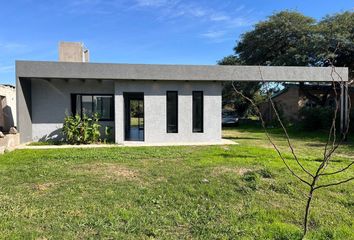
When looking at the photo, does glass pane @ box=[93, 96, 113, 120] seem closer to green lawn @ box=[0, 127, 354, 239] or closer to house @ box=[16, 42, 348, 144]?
house @ box=[16, 42, 348, 144]

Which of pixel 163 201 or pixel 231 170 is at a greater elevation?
pixel 231 170

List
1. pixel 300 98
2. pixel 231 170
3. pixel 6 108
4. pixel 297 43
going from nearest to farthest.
A: pixel 231 170 < pixel 6 108 < pixel 297 43 < pixel 300 98

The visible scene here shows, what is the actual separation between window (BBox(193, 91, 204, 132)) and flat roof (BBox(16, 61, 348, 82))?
0.85m

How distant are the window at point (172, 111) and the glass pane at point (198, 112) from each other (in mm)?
818

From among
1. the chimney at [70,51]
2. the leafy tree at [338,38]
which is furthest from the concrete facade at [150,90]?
the leafy tree at [338,38]

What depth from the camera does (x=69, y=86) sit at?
46.1ft

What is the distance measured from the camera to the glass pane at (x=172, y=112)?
548 inches

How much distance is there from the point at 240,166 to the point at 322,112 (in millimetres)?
14055

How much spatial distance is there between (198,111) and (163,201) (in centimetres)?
887

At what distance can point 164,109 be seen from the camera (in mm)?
13781

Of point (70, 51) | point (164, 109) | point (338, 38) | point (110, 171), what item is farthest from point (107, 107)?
point (338, 38)

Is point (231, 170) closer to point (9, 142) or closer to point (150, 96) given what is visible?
point (150, 96)

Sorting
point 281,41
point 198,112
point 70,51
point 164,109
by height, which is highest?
point 281,41

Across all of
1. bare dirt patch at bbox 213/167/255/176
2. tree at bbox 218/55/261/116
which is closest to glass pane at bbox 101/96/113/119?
bare dirt patch at bbox 213/167/255/176
